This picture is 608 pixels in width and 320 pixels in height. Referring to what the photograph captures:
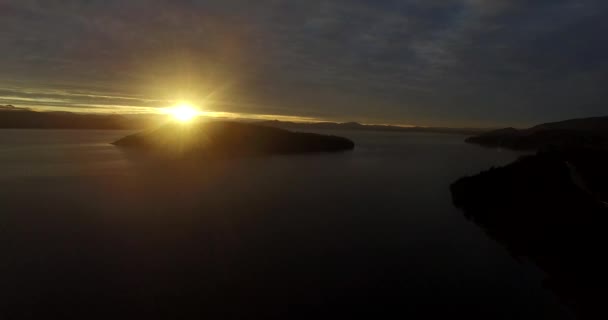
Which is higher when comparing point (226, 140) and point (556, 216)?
point (556, 216)

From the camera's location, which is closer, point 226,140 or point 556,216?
point 556,216

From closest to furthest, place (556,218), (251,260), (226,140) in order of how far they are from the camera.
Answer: (251,260) → (556,218) → (226,140)

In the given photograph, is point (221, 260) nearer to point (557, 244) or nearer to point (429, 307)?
point (429, 307)

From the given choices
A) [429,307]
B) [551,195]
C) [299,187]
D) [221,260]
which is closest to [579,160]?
[551,195]

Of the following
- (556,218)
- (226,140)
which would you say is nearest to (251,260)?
(556,218)

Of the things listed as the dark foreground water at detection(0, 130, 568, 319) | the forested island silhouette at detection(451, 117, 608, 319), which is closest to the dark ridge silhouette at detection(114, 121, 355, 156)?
the dark foreground water at detection(0, 130, 568, 319)

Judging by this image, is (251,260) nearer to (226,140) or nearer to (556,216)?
(556,216)
